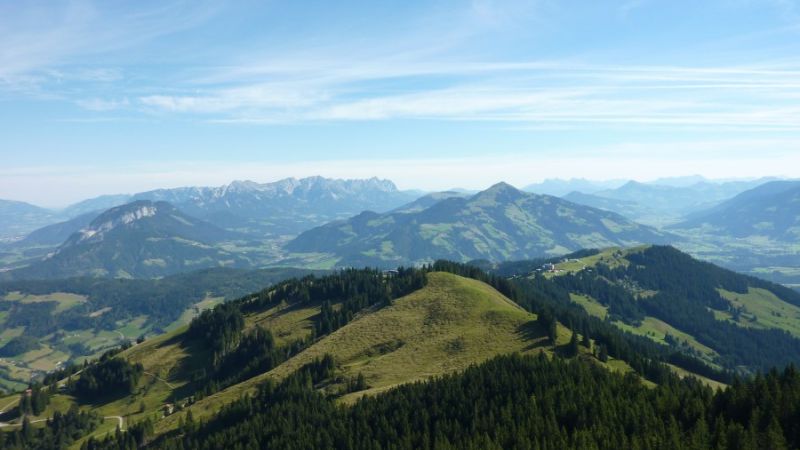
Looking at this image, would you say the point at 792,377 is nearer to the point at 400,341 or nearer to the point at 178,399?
the point at 400,341

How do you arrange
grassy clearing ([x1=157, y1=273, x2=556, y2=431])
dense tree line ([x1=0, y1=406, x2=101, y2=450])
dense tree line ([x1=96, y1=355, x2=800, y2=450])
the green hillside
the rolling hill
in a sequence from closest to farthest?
1. dense tree line ([x1=96, y1=355, x2=800, y2=450])
2. the rolling hill
3. grassy clearing ([x1=157, y1=273, x2=556, y2=431])
4. the green hillside
5. dense tree line ([x1=0, y1=406, x2=101, y2=450])

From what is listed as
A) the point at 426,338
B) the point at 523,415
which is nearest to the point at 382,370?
the point at 426,338

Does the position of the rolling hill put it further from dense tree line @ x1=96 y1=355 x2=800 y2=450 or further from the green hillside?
dense tree line @ x1=96 y1=355 x2=800 y2=450

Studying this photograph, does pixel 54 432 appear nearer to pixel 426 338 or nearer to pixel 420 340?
pixel 420 340

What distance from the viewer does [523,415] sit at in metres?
91.9

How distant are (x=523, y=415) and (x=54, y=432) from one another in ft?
504

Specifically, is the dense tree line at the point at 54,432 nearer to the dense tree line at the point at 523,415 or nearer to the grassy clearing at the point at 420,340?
the grassy clearing at the point at 420,340

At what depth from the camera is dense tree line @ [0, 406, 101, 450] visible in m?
154

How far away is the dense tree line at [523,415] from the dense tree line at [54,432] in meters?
47.8

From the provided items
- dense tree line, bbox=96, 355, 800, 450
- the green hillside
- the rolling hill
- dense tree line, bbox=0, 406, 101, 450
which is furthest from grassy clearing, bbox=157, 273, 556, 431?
dense tree line, bbox=0, 406, 101, 450

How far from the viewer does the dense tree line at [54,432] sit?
6083 inches

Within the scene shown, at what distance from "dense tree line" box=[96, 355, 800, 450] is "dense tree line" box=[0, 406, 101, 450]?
47814 mm

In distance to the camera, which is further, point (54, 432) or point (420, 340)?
point (54, 432)

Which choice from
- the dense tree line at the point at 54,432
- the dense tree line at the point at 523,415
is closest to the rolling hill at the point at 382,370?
the dense tree line at the point at 523,415
